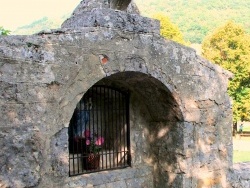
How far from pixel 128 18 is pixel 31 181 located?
2.12m

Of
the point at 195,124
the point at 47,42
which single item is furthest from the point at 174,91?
the point at 47,42

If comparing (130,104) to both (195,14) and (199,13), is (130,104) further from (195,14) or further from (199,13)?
(199,13)

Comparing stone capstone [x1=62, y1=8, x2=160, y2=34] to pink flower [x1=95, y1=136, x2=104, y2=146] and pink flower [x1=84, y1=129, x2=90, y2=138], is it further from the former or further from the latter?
pink flower [x1=95, y1=136, x2=104, y2=146]

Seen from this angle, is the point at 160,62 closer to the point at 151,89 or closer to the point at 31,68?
the point at 151,89

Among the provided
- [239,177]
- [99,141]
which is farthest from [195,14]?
[99,141]

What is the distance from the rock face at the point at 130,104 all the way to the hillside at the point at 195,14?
34958 millimetres

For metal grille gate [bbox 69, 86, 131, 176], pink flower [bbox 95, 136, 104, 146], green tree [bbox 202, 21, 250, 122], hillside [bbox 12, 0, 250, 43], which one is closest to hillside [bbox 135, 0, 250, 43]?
hillside [bbox 12, 0, 250, 43]

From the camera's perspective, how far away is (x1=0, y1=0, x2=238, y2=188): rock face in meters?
3.38

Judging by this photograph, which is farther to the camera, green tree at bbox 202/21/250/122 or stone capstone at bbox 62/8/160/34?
green tree at bbox 202/21/250/122

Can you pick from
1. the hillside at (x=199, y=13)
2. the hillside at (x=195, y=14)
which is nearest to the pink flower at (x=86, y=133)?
the hillside at (x=195, y=14)

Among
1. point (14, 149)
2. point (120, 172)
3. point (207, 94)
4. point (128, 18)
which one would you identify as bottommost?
point (120, 172)

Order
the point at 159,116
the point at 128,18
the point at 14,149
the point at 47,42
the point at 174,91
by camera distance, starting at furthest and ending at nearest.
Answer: the point at 159,116 → the point at 174,91 → the point at 128,18 → the point at 47,42 → the point at 14,149

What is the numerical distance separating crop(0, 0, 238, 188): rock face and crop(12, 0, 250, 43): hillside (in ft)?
115

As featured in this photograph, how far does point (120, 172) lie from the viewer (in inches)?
187
